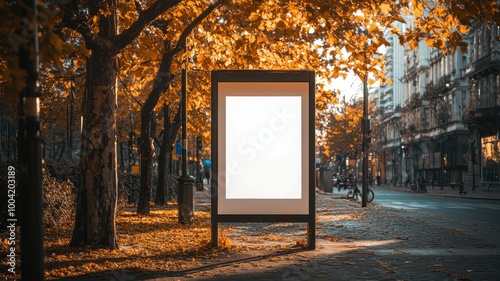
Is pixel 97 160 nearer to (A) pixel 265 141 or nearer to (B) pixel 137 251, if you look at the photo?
(B) pixel 137 251

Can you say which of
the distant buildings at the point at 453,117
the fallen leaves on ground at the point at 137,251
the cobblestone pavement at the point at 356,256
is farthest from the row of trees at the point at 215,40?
the distant buildings at the point at 453,117

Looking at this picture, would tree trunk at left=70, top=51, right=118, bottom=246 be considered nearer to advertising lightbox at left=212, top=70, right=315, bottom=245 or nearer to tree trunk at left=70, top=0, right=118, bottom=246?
tree trunk at left=70, top=0, right=118, bottom=246

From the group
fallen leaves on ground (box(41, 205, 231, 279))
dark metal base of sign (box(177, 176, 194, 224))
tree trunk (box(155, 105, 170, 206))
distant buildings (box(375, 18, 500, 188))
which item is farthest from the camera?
distant buildings (box(375, 18, 500, 188))

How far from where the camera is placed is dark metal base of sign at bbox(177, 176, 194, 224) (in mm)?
17578

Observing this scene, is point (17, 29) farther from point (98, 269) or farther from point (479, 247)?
point (479, 247)

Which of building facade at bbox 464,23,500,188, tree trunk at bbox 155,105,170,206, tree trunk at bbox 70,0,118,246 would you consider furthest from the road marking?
building facade at bbox 464,23,500,188

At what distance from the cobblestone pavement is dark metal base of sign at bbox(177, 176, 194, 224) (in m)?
1.04

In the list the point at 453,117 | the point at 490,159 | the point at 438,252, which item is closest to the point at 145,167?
the point at 438,252

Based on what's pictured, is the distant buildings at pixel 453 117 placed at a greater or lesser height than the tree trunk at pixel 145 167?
greater

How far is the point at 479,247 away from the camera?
40.6 feet

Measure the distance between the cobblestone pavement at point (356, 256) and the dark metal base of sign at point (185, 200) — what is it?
1037mm

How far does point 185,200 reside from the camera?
1781cm

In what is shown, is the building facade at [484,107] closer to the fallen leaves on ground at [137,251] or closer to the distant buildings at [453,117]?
the distant buildings at [453,117]

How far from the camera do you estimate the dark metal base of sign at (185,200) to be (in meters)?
17.6
